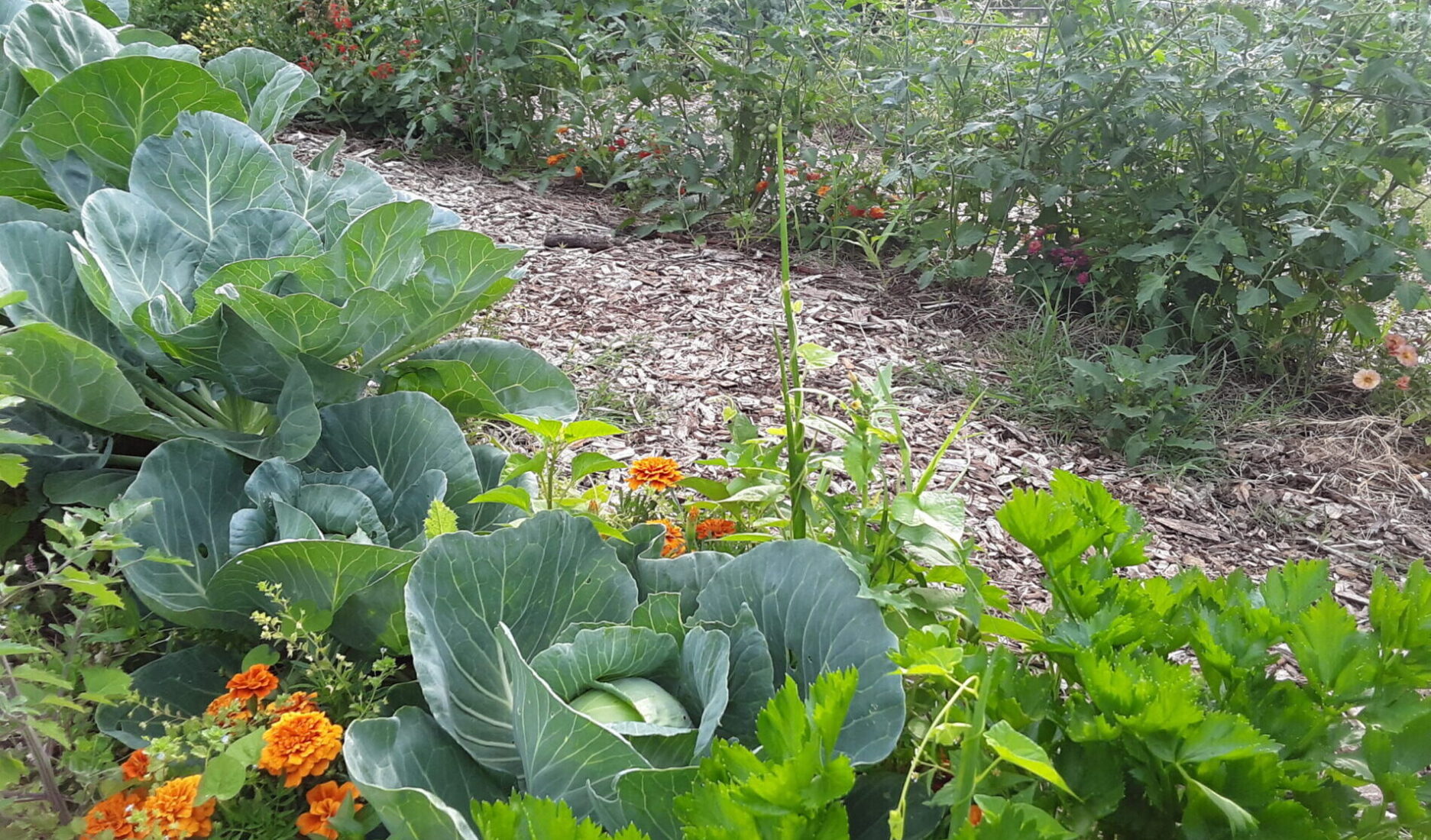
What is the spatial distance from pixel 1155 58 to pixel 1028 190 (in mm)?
554

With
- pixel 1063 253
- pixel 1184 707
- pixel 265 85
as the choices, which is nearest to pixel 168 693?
pixel 1184 707

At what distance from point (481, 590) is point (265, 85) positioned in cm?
170

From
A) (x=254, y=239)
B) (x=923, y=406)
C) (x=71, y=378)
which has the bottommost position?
(x=923, y=406)

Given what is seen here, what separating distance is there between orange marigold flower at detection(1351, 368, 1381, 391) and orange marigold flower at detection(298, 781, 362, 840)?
116 inches

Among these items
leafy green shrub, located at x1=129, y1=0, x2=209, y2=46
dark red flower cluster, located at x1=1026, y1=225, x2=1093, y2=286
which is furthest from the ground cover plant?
leafy green shrub, located at x1=129, y1=0, x2=209, y2=46

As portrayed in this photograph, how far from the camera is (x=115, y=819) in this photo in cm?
101

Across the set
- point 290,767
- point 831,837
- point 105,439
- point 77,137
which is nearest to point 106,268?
point 105,439

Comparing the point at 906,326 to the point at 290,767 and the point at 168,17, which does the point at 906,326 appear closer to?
the point at 290,767

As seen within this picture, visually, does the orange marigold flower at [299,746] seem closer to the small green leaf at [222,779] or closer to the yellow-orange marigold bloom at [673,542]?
the small green leaf at [222,779]

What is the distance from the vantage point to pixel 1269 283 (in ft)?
9.47

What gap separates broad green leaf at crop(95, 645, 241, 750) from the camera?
4.04 ft

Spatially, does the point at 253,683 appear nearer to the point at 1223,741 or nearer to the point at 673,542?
the point at 673,542

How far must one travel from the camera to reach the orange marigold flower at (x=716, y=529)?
164 cm

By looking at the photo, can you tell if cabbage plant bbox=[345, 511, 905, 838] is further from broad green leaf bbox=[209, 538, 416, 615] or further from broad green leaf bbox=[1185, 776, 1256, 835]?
broad green leaf bbox=[1185, 776, 1256, 835]
